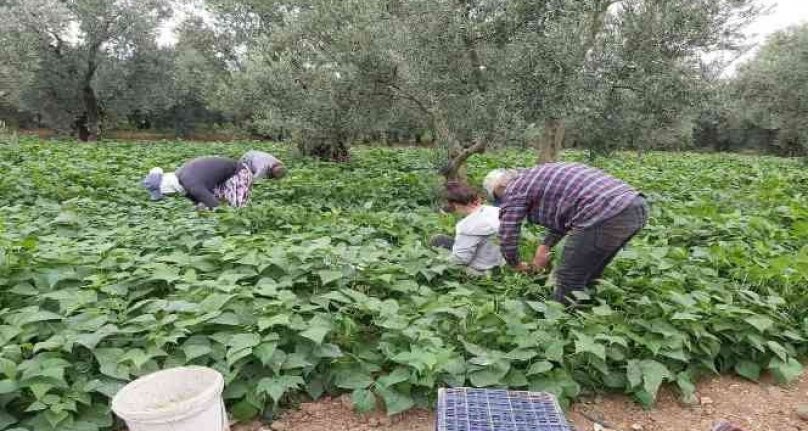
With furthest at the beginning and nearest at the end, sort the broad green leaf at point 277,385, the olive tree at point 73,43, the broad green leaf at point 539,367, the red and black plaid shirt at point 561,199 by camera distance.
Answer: the olive tree at point 73,43
the red and black plaid shirt at point 561,199
the broad green leaf at point 539,367
the broad green leaf at point 277,385

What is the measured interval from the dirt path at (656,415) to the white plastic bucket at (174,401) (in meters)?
0.42

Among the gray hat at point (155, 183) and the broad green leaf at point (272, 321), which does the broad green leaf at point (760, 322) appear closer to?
the broad green leaf at point (272, 321)

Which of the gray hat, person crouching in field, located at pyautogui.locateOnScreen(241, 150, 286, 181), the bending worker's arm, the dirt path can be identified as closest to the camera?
the dirt path

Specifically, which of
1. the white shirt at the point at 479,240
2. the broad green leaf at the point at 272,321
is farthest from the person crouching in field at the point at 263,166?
the broad green leaf at the point at 272,321

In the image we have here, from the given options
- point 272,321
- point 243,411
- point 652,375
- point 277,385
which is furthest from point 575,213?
point 243,411

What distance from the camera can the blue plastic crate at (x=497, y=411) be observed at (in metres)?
2.62

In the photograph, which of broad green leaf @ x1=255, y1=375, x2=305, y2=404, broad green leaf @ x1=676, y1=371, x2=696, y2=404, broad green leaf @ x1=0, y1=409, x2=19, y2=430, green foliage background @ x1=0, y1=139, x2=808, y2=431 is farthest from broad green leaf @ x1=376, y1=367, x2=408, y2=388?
broad green leaf @ x1=0, y1=409, x2=19, y2=430

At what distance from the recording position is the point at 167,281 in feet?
13.7

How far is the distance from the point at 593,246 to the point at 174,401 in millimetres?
3017

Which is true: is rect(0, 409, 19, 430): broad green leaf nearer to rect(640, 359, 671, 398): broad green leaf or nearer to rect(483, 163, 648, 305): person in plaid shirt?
rect(483, 163, 648, 305): person in plaid shirt

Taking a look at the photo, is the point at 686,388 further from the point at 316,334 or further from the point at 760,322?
the point at 316,334

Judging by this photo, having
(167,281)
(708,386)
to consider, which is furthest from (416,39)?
(708,386)

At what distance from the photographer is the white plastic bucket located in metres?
2.57

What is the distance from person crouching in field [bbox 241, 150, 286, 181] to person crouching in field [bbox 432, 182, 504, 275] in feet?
10.8
